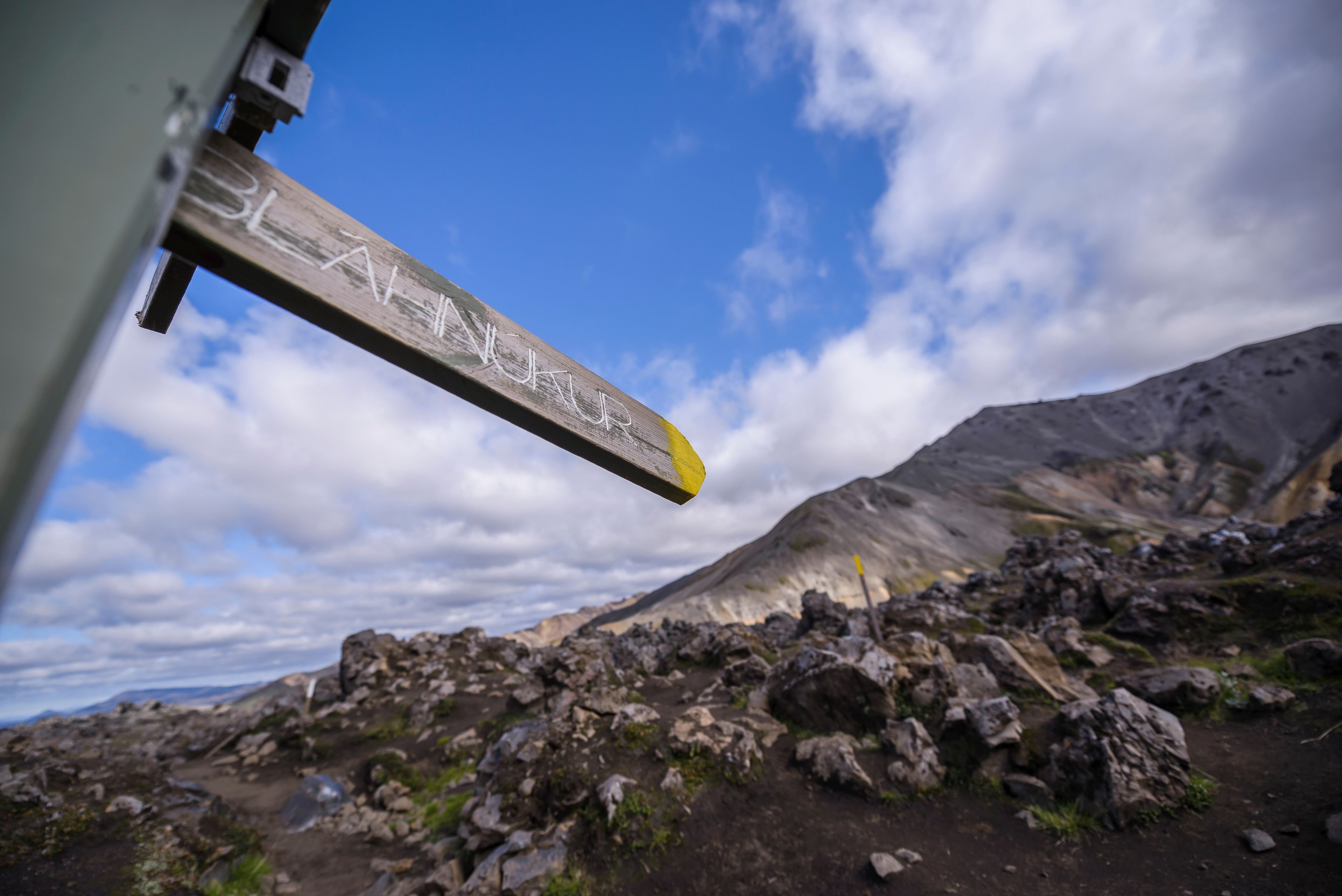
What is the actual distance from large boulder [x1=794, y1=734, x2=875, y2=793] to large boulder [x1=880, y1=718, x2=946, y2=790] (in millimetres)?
388

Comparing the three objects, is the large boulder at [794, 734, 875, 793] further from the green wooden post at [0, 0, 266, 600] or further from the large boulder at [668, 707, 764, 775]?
the green wooden post at [0, 0, 266, 600]

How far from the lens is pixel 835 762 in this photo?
6312 millimetres

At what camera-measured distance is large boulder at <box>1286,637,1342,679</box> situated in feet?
20.6

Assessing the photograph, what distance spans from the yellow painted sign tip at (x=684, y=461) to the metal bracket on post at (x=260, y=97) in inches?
69.7

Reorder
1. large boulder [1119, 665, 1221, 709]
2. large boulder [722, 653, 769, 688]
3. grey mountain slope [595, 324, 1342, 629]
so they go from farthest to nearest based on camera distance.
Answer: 1. grey mountain slope [595, 324, 1342, 629]
2. large boulder [722, 653, 769, 688]
3. large boulder [1119, 665, 1221, 709]

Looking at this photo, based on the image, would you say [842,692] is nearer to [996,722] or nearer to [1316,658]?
[996,722]

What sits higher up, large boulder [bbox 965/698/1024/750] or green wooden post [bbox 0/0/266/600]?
green wooden post [bbox 0/0/266/600]

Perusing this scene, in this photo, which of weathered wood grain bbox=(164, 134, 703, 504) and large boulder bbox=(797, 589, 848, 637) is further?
large boulder bbox=(797, 589, 848, 637)

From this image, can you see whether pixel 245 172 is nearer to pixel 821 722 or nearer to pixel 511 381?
pixel 511 381

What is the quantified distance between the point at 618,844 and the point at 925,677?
17.1 ft

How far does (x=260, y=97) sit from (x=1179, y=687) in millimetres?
10936

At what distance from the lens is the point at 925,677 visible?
766cm

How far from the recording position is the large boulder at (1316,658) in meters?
6.28

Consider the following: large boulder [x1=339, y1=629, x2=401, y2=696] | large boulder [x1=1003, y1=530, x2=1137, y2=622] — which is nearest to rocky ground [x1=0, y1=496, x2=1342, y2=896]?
large boulder [x1=1003, y1=530, x2=1137, y2=622]
